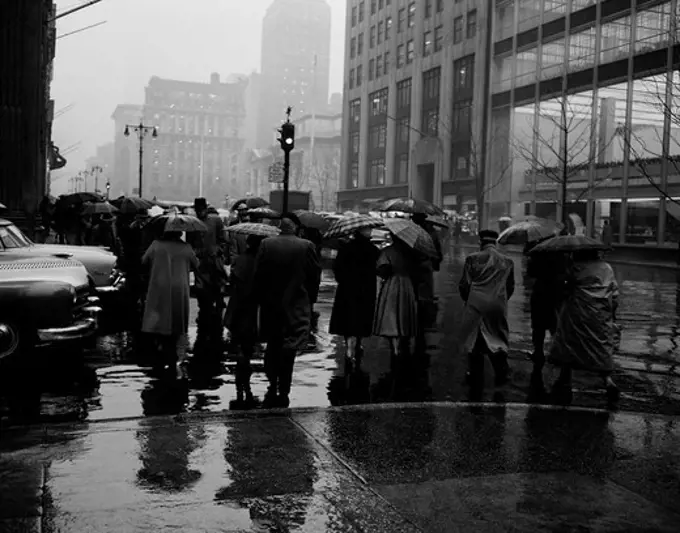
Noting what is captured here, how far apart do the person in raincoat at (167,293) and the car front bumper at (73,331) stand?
2.06 feet

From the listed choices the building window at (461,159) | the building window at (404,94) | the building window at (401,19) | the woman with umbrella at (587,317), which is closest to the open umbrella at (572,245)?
the woman with umbrella at (587,317)

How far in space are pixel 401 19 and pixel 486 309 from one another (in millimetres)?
64629

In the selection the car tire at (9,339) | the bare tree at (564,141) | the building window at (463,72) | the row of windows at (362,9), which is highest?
the row of windows at (362,9)

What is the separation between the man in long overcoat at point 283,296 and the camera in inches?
290

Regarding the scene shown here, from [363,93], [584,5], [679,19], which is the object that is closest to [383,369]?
[679,19]

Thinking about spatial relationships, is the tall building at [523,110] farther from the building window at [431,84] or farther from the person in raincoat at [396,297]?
the person in raincoat at [396,297]

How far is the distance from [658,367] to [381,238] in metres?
19.1

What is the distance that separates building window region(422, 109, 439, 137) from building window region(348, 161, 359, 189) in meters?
13.3

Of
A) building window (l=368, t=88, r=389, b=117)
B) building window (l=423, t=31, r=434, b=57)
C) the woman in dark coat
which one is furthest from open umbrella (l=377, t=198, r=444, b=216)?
building window (l=368, t=88, r=389, b=117)

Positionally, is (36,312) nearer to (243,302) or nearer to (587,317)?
(243,302)

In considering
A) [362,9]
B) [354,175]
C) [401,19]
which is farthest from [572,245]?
[362,9]

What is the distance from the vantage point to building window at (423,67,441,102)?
61.9m

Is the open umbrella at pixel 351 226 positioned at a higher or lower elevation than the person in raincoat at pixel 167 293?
higher

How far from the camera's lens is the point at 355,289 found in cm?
938
